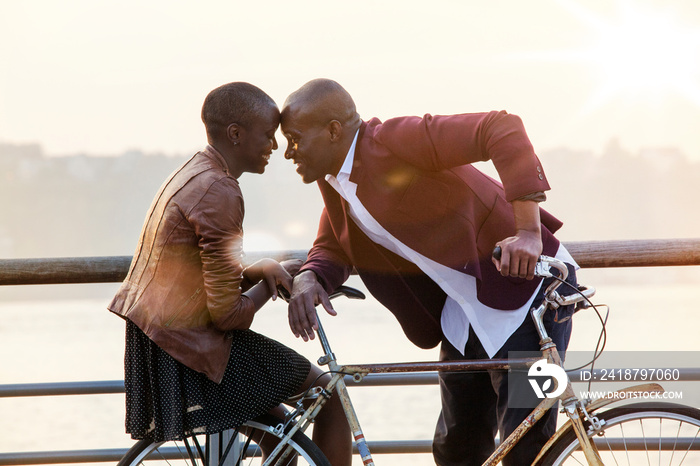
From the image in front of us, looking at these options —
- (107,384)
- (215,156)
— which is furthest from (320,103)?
(107,384)

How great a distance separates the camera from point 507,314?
7.27ft

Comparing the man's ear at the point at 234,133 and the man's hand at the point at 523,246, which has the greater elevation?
the man's ear at the point at 234,133

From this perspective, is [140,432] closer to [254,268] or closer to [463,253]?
[254,268]

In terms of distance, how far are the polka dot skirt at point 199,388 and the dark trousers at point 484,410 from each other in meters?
0.62

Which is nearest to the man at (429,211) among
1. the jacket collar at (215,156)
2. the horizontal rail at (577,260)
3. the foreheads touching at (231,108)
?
the foreheads touching at (231,108)

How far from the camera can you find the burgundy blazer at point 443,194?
2035mm

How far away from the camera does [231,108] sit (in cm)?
206

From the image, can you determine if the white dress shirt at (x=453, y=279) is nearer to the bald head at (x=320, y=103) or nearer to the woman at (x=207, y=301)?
the bald head at (x=320, y=103)

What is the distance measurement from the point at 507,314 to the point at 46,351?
2068 centimetres

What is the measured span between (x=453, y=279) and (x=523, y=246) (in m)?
0.40

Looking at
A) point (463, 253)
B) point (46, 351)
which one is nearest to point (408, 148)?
point (463, 253)

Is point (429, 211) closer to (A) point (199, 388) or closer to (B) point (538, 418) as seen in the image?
(B) point (538, 418)

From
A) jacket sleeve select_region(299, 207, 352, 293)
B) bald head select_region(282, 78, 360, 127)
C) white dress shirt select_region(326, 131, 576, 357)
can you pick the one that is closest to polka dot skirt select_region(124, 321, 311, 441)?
jacket sleeve select_region(299, 207, 352, 293)

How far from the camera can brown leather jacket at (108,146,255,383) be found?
6.38 ft
